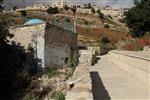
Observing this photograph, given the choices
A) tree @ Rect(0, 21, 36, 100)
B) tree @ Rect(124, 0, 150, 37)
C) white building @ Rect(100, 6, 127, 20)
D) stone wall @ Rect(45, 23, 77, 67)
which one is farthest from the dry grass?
tree @ Rect(0, 21, 36, 100)

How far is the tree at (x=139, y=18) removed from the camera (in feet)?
143

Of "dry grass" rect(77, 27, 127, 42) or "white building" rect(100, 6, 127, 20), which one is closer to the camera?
"dry grass" rect(77, 27, 127, 42)

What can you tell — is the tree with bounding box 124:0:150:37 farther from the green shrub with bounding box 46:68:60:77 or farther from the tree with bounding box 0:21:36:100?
the tree with bounding box 0:21:36:100

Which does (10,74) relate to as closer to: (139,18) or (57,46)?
(57,46)

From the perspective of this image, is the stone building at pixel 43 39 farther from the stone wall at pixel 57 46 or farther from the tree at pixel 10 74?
the tree at pixel 10 74

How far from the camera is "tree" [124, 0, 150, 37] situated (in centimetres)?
4357

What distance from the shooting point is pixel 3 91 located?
21.4 metres

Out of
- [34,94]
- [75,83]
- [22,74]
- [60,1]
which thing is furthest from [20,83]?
[60,1]

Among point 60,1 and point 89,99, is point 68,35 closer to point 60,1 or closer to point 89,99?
point 89,99

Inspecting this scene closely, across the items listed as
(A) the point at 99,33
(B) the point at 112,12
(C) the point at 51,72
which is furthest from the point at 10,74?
(B) the point at 112,12

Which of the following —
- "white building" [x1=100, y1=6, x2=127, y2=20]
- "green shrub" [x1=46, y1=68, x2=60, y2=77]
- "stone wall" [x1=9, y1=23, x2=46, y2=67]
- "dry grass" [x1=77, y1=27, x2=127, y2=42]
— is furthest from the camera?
"white building" [x1=100, y1=6, x2=127, y2=20]

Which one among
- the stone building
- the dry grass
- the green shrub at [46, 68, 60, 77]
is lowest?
the dry grass

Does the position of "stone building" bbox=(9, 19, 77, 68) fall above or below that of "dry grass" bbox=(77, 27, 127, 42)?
above

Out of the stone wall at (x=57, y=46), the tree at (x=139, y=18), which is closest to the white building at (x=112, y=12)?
the tree at (x=139, y=18)
